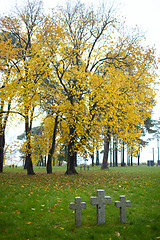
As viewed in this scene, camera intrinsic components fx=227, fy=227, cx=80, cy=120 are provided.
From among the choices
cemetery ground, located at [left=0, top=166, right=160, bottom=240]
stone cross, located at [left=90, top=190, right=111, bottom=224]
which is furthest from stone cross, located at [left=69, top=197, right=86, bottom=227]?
stone cross, located at [left=90, top=190, right=111, bottom=224]

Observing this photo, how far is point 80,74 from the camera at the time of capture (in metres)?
16.0

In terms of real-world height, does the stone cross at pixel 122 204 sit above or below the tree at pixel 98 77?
below

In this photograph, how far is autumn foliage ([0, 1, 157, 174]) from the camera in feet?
52.3

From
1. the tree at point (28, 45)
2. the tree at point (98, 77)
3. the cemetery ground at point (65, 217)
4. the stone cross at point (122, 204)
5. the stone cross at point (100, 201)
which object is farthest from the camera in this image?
Answer: the tree at point (28, 45)

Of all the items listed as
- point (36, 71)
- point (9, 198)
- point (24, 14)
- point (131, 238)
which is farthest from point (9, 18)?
point (131, 238)

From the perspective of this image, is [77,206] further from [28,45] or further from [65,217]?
[28,45]

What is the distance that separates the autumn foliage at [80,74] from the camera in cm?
1595

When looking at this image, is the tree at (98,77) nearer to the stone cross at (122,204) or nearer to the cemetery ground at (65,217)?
the cemetery ground at (65,217)


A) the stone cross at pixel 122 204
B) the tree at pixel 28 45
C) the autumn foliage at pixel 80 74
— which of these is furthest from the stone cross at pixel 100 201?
the tree at pixel 28 45

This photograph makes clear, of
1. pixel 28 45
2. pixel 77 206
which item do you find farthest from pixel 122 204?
pixel 28 45

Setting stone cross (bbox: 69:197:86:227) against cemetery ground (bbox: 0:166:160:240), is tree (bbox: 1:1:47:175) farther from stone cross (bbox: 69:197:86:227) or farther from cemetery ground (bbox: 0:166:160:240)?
stone cross (bbox: 69:197:86:227)

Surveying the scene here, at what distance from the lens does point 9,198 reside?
32.3 ft

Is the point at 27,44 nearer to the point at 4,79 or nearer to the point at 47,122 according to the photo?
the point at 4,79

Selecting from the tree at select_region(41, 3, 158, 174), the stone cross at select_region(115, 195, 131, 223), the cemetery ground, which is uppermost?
the tree at select_region(41, 3, 158, 174)
